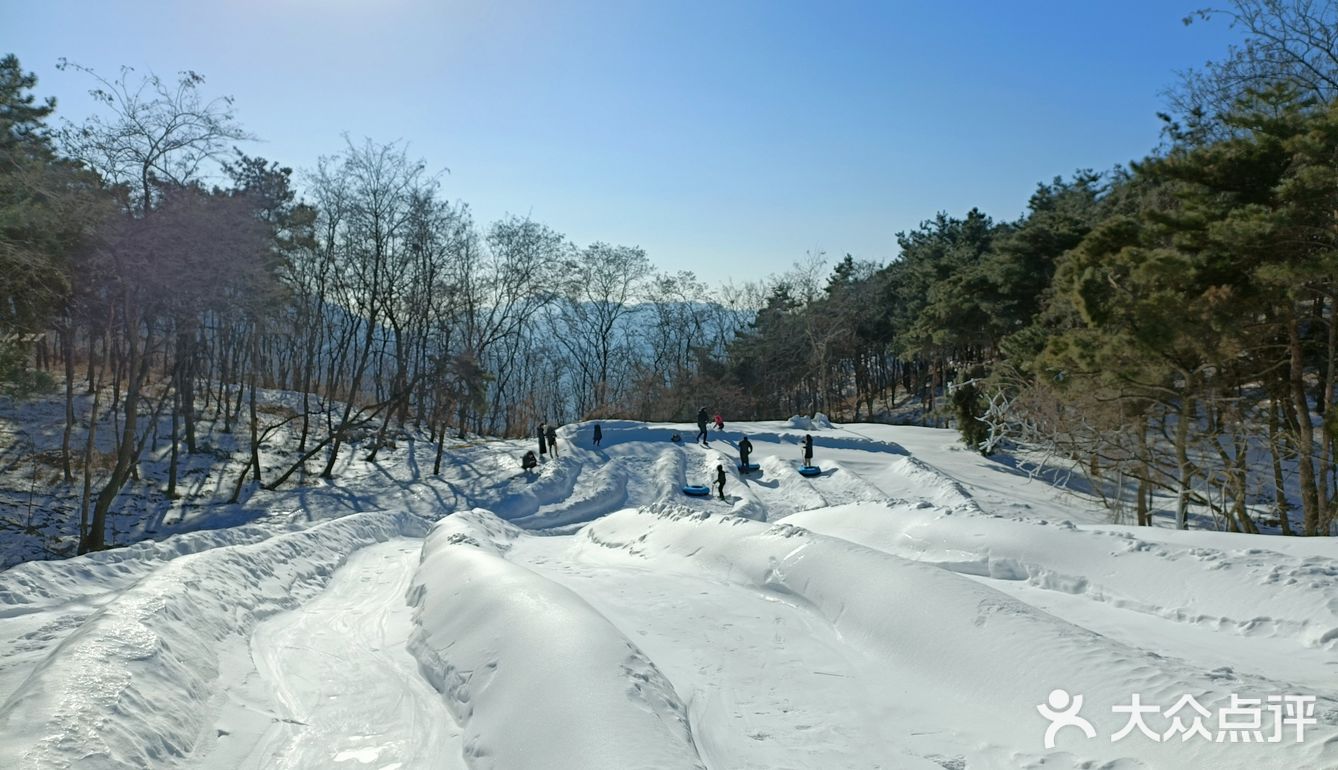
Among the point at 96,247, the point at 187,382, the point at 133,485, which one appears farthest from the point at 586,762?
the point at 187,382

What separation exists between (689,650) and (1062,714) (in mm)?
3428

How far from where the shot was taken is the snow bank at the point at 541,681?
5062mm

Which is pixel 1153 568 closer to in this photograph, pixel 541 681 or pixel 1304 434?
pixel 541 681

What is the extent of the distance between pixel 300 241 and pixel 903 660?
30.9 m

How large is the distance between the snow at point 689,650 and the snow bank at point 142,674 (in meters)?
0.03

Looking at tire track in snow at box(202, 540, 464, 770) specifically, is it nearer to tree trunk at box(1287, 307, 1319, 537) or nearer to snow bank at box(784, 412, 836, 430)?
tree trunk at box(1287, 307, 1319, 537)

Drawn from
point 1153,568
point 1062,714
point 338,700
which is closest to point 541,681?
point 338,700

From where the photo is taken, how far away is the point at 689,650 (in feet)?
25.2

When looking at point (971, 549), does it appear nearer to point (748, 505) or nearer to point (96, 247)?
point (748, 505)

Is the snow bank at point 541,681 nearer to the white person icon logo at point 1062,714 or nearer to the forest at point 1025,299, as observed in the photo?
the white person icon logo at point 1062,714

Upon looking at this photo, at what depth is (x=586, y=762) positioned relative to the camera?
4789 mm

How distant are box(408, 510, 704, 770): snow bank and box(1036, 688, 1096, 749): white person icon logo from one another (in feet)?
8.34

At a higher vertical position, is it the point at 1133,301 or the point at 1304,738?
the point at 1133,301

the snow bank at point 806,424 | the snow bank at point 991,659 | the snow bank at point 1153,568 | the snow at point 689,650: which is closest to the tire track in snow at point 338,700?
the snow at point 689,650
